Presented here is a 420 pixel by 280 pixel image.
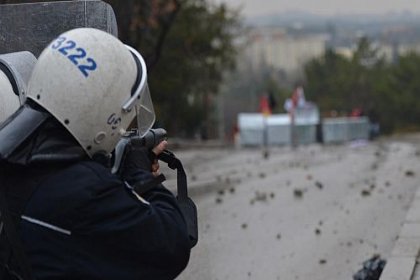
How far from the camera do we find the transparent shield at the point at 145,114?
2.54m

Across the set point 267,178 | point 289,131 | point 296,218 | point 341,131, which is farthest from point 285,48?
point 296,218

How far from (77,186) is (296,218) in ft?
25.1

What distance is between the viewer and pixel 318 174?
14.8 m

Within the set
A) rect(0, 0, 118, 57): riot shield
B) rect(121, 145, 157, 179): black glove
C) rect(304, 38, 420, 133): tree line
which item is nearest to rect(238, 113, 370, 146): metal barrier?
rect(304, 38, 420, 133): tree line

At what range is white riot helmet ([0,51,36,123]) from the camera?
283 cm

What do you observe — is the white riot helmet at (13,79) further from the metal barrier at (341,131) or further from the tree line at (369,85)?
the tree line at (369,85)

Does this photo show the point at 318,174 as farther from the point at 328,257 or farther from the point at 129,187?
the point at 129,187

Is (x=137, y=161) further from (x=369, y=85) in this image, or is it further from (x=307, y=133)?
(x=369, y=85)

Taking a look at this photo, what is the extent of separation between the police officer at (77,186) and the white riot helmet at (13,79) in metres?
0.53

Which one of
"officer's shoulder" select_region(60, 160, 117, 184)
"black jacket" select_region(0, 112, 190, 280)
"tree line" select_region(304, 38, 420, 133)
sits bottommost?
"tree line" select_region(304, 38, 420, 133)

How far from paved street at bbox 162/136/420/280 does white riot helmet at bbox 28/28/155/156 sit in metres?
4.28

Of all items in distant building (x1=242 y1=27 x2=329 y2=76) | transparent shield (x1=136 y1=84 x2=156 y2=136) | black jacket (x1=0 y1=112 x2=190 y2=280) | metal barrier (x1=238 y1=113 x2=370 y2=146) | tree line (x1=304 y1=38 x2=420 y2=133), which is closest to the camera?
black jacket (x1=0 y1=112 x2=190 y2=280)

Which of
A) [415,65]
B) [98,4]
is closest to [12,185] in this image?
[98,4]

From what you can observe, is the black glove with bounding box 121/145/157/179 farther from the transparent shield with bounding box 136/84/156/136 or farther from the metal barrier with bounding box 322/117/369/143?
the metal barrier with bounding box 322/117/369/143
